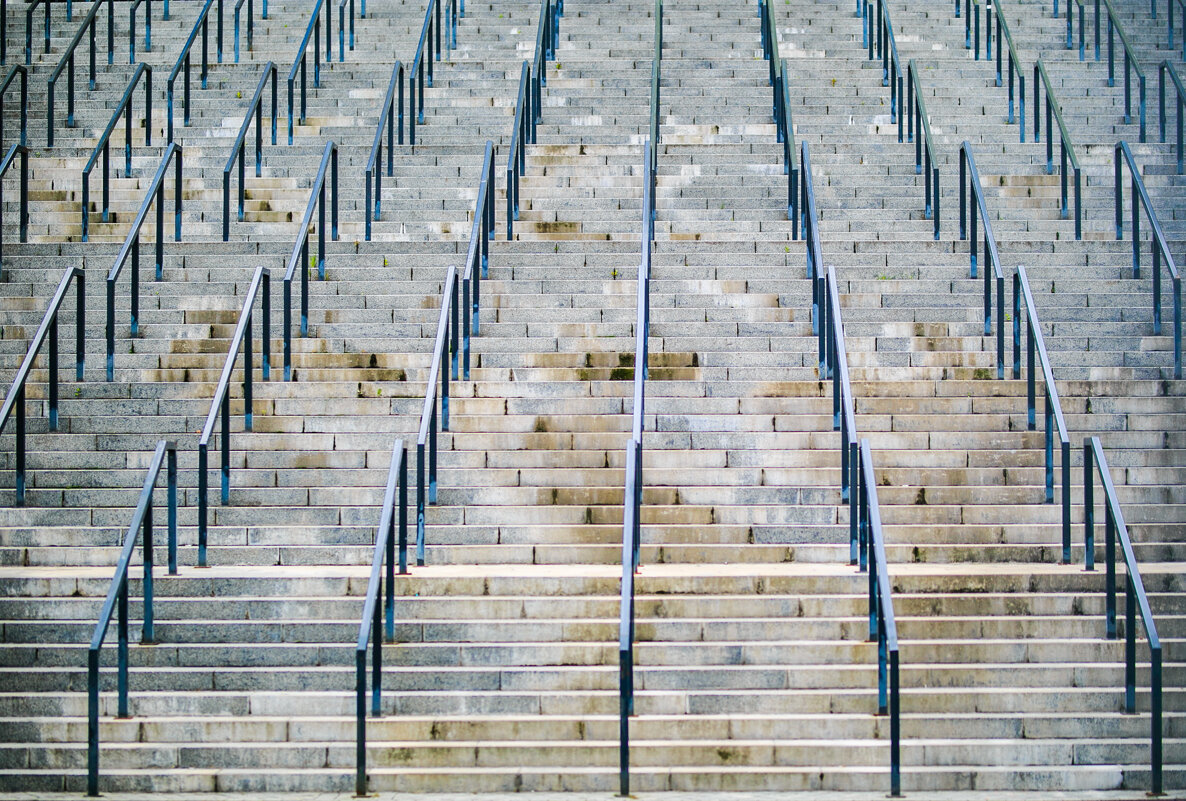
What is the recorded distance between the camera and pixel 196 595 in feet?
26.2

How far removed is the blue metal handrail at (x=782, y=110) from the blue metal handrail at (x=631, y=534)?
1.35 meters

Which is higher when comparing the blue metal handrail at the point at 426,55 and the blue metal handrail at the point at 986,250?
the blue metal handrail at the point at 426,55

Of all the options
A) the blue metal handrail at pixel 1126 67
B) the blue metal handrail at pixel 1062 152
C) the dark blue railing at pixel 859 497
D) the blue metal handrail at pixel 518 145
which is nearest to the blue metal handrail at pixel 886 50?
the blue metal handrail at pixel 1062 152

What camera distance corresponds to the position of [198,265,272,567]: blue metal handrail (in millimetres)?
8484

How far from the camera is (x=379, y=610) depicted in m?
7.11

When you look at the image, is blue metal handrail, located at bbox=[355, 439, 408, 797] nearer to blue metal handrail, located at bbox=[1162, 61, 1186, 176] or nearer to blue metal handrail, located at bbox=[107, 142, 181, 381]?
blue metal handrail, located at bbox=[107, 142, 181, 381]

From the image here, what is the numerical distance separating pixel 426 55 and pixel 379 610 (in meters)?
10.8

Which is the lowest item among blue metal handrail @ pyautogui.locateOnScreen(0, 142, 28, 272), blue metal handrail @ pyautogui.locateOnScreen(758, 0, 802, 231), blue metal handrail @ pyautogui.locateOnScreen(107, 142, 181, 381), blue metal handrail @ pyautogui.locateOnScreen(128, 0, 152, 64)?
blue metal handrail @ pyautogui.locateOnScreen(107, 142, 181, 381)

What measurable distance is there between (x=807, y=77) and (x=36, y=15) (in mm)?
9801

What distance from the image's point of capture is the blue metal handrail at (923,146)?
12148 millimetres

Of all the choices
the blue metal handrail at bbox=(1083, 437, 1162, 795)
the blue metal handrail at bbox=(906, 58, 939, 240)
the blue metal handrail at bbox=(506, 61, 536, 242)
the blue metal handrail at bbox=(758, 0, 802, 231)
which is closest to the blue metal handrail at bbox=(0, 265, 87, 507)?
the blue metal handrail at bbox=(506, 61, 536, 242)

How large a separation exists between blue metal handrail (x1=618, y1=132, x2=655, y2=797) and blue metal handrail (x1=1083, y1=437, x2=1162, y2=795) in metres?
2.47

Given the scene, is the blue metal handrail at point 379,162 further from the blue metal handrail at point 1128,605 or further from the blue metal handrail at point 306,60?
the blue metal handrail at point 1128,605

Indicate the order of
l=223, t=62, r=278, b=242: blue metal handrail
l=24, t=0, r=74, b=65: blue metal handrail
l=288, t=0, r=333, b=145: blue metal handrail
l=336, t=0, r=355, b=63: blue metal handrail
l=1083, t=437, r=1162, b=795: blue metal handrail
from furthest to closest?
l=24, t=0, r=74, b=65: blue metal handrail → l=336, t=0, r=355, b=63: blue metal handrail → l=288, t=0, r=333, b=145: blue metal handrail → l=223, t=62, r=278, b=242: blue metal handrail → l=1083, t=437, r=1162, b=795: blue metal handrail
